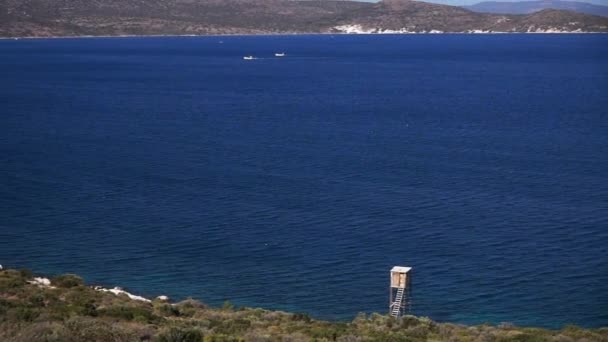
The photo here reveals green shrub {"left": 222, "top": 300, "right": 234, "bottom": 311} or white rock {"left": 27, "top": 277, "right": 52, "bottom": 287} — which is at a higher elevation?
white rock {"left": 27, "top": 277, "right": 52, "bottom": 287}

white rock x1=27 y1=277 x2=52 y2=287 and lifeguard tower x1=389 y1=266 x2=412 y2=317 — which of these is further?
white rock x1=27 y1=277 x2=52 y2=287

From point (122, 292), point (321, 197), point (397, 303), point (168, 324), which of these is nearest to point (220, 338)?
point (168, 324)

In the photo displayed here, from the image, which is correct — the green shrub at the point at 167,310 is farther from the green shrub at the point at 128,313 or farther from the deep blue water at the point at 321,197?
the deep blue water at the point at 321,197

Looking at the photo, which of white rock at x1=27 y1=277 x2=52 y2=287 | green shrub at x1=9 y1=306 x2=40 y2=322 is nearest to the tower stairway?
white rock at x1=27 y1=277 x2=52 y2=287

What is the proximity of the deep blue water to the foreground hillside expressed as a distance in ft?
13.0

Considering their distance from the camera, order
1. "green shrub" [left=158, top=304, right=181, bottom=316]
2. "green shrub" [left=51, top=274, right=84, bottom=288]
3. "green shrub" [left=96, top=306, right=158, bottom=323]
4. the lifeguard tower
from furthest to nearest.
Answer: "green shrub" [left=51, top=274, right=84, bottom=288]
the lifeguard tower
"green shrub" [left=158, top=304, right=181, bottom=316]
"green shrub" [left=96, top=306, right=158, bottom=323]

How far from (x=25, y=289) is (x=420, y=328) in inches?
369

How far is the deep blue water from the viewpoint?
84.4 ft

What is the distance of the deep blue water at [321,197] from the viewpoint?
25.7m

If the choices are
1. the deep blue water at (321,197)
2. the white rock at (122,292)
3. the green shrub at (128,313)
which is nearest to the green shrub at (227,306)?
the deep blue water at (321,197)

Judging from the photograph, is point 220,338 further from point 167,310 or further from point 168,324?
point 167,310

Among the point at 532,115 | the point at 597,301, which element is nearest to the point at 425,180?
the point at 597,301

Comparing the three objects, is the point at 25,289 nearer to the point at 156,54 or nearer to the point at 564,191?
the point at 564,191

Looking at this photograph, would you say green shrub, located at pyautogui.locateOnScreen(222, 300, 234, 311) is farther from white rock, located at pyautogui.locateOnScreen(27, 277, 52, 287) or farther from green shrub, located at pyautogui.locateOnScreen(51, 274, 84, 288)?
Result: white rock, located at pyautogui.locateOnScreen(27, 277, 52, 287)
